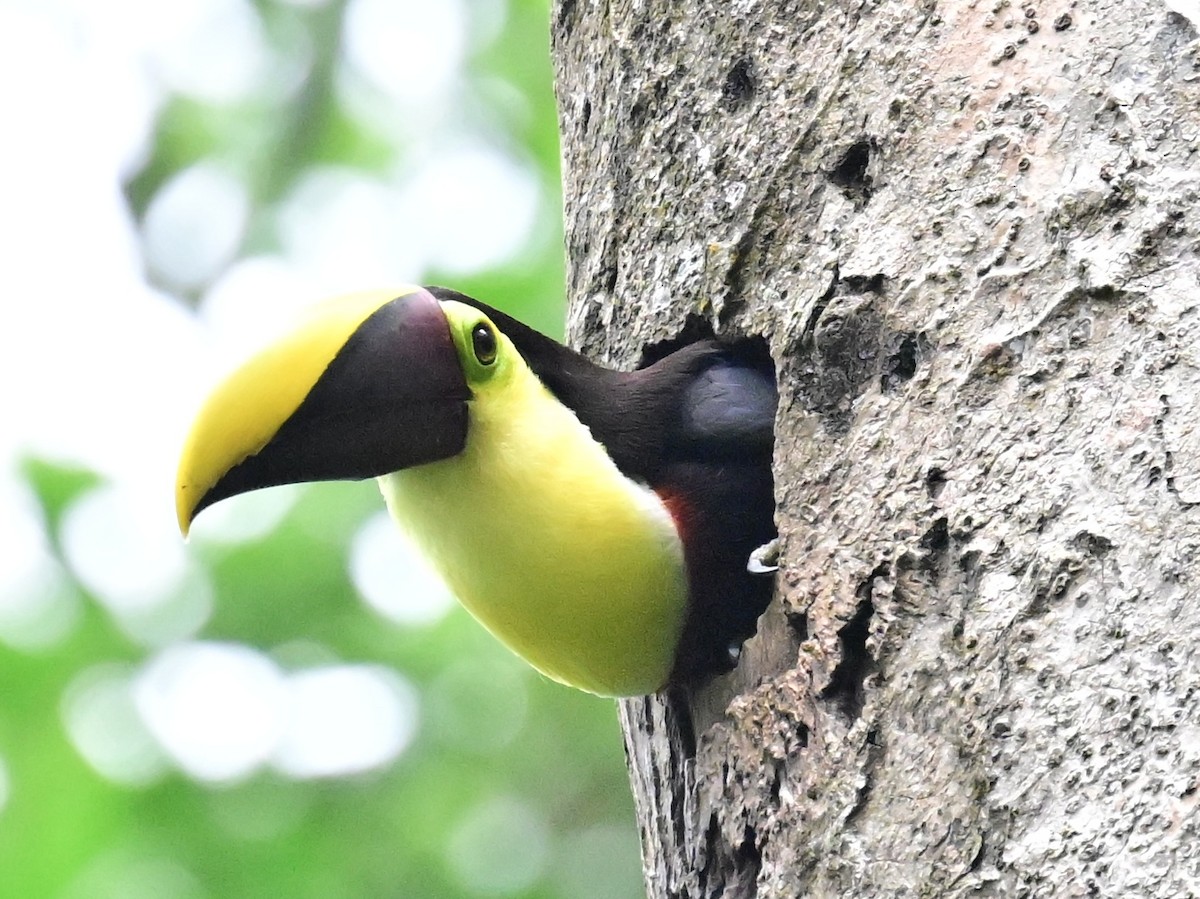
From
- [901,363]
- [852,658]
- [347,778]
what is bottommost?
[347,778]

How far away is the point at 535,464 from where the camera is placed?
222 centimetres

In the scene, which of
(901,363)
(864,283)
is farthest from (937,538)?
(864,283)

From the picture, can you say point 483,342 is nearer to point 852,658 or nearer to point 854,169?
point 854,169

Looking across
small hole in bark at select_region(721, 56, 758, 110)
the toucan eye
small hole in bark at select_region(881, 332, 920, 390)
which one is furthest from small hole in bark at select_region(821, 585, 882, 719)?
small hole in bark at select_region(721, 56, 758, 110)

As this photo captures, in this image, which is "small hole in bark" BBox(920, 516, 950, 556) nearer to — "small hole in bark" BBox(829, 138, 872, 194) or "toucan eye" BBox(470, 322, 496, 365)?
"small hole in bark" BBox(829, 138, 872, 194)

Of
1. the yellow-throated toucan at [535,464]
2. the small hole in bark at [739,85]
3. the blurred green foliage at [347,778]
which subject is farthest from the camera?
the blurred green foliage at [347,778]

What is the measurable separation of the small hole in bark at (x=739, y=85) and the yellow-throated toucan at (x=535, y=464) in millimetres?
407

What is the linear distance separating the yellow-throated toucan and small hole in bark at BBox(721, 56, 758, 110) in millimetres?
407

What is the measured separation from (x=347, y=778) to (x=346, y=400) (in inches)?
114

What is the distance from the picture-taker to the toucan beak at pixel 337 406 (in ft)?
6.50

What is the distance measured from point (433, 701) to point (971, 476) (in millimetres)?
3438

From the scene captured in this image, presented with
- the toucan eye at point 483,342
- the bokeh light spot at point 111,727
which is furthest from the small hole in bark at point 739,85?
the bokeh light spot at point 111,727

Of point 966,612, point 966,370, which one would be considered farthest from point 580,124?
point 966,612

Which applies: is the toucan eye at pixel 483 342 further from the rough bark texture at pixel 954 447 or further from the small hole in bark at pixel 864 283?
the small hole in bark at pixel 864 283
